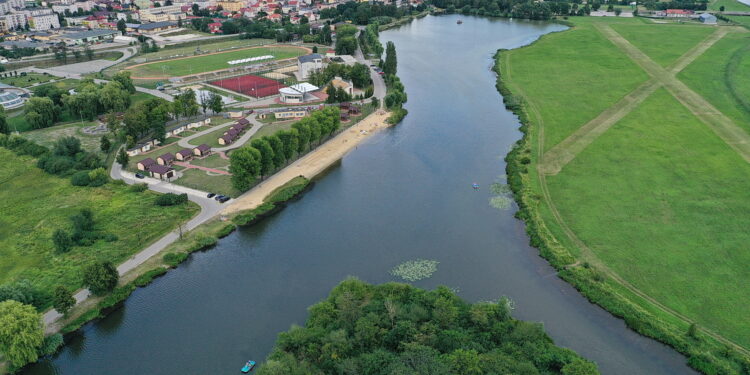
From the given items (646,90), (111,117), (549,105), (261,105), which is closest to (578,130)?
(549,105)

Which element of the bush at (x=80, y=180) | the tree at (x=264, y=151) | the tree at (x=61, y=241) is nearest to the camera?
the tree at (x=61, y=241)

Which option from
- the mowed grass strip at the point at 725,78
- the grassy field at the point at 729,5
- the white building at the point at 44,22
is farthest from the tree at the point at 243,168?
the grassy field at the point at 729,5

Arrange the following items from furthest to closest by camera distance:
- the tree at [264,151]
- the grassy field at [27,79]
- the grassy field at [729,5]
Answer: the grassy field at [729,5] < the grassy field at [27,79] < the tree at [264,151]

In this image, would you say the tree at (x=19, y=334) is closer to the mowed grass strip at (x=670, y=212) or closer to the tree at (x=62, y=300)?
the tree at (x=62, y=300)

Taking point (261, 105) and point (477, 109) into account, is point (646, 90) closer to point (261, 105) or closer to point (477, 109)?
point (477, 109)

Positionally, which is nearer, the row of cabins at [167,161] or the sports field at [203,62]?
the row of cabins at [167,161]
